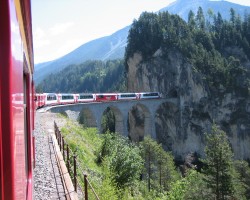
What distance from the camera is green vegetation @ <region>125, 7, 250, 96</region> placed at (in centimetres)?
5981

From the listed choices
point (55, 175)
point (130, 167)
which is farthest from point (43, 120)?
point (55, 175)

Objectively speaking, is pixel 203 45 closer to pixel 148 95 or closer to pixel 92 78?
pixel 148 95

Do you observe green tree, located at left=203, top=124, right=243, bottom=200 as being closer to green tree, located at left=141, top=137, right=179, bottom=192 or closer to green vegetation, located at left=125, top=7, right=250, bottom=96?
green tree, located at left=141, top=137, right=179, bottom=192

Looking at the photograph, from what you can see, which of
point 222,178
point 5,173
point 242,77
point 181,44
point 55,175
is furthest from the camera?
point 181,44

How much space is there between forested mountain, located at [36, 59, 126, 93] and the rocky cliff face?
6515 centimetres

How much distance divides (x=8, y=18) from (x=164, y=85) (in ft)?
207

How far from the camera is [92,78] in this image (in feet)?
539

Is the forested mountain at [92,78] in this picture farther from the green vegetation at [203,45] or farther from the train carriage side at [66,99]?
the train carriage side at [66,99]

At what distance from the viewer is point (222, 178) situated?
960 inches

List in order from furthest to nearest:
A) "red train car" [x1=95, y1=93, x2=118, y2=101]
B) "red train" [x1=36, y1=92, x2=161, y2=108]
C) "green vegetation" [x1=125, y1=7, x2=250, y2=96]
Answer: "green vegetation" [x1=125, y1=7, x2=250, y2=96], "red train car" [x1=95, y1=93, x2=118, y2=101], "red train" [x1=36, y1=92, x2=161, y2=108]

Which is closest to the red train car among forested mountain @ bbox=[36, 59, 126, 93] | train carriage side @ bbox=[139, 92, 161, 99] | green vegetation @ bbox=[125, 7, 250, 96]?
train carriage side @ bbox=[139, 92, 161, 99]

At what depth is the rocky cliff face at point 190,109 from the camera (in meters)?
58.1

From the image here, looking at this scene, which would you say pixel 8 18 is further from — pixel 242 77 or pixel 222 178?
pixel 242 77

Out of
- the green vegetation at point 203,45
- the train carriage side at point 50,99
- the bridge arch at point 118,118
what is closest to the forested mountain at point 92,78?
the green vegetation at point 203,45
